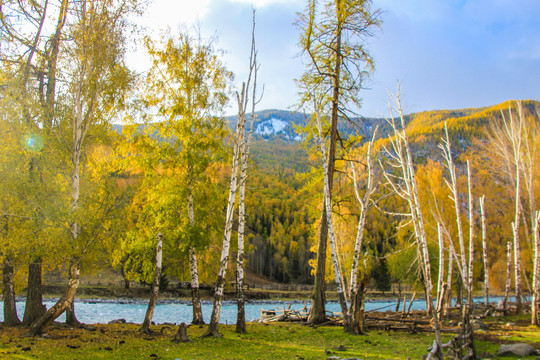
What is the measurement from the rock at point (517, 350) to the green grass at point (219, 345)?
318 mm

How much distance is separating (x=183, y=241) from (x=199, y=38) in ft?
31.1

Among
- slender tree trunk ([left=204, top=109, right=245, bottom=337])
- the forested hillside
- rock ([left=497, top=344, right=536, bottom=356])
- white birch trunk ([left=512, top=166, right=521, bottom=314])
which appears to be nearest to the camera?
rock ([left=497, top=344, right=536, bottom=356])

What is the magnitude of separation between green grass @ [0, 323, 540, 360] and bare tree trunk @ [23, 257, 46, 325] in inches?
25.9

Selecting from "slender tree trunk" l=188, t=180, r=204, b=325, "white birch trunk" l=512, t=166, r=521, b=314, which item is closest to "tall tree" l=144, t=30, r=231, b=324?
"slender tree trunk" l=188, t=180, r=204, b=325

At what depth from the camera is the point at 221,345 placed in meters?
10.2

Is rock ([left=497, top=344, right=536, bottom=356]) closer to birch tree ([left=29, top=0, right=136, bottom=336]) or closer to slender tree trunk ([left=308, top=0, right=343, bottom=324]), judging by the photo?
slender tree trunk ([left=308, top=0, right=343, bottom=324])

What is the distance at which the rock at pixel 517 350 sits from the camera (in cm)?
863

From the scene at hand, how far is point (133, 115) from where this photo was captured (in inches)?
596

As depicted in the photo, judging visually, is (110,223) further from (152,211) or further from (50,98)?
(50,98)

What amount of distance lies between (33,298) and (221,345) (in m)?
7.47

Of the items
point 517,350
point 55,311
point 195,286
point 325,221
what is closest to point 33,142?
point 55,311

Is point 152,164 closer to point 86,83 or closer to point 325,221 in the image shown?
point 86,83

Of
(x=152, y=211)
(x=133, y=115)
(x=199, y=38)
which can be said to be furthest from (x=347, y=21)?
(x=152, y=211)

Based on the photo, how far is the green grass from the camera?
8211mm
